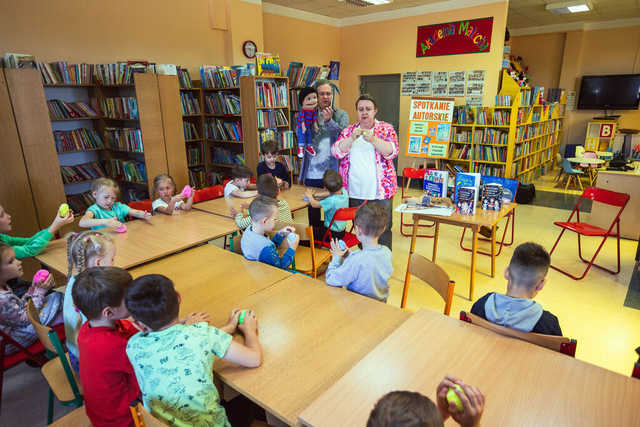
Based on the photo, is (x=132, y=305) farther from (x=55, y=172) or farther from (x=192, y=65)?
(x=192, y=65)

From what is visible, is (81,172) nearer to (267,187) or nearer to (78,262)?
(267,187)

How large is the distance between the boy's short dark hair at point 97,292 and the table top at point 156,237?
33.5 inches

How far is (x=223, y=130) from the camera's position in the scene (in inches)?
222

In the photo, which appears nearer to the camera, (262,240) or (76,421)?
(76,421)

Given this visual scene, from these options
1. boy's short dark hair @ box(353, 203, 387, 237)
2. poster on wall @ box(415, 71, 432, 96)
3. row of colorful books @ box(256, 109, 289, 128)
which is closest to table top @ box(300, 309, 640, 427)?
boy's short dark hair @ box(353, 203, 387, 237)

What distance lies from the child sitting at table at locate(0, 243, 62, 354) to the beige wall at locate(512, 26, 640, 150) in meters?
11.4

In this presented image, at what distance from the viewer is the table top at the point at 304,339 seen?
1262mm

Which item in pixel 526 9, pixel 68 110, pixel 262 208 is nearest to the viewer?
pixel 262 208

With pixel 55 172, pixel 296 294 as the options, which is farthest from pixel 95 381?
pixel 55 172

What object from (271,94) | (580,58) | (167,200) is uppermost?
(580,58)

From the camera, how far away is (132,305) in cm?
126

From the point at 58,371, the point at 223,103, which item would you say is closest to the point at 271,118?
the point at 223,103

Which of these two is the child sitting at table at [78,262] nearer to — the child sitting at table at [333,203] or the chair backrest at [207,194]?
the child sitting at table at [333,203]

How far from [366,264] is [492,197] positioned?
207cm
